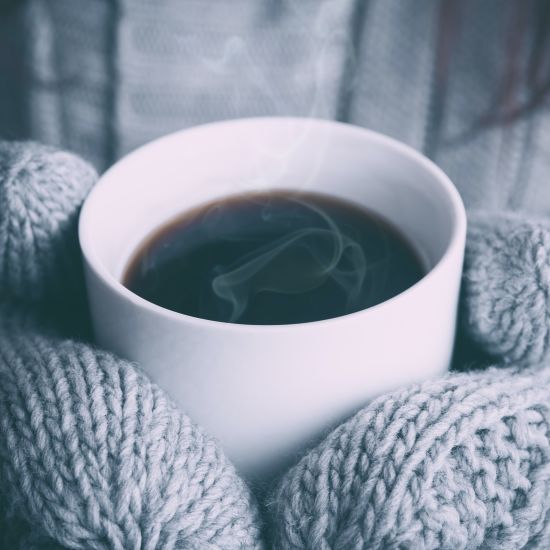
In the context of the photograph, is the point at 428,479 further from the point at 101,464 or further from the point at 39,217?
the point at 39,217

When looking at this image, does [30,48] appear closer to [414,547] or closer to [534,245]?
[534,245]

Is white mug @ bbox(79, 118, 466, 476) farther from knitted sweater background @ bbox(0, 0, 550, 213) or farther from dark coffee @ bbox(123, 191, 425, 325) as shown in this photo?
knitted sweater background @ bbox(0, 0, 550, 213)

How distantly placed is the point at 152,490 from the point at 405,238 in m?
0.33

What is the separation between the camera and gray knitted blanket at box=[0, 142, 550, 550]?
0.46 metres

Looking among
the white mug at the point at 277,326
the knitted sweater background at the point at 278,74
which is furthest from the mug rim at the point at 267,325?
the knitted sweater background at the point at 278,74

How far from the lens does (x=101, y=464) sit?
0.47 metres

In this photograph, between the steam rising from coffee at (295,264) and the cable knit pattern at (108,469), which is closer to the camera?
the cable knit pattern at (108,469)

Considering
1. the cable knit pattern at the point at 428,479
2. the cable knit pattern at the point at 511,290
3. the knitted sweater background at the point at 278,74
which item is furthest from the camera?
the knitted sweater background at the point at 278,74

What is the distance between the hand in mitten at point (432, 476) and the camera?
0.45 meters

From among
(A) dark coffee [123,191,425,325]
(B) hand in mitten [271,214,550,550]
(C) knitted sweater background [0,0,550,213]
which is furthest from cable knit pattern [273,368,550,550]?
(C) knitted sweater background [0,0,550,213]

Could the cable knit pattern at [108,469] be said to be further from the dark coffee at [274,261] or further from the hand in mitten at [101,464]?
the dark coffee at [274,261]

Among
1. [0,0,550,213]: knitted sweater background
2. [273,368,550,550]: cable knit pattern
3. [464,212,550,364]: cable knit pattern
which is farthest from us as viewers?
[0,0,550,213]: knitted sweater background

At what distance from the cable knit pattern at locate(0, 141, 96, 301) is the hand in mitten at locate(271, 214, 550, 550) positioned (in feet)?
0.86

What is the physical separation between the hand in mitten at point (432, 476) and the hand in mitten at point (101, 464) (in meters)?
0.06
